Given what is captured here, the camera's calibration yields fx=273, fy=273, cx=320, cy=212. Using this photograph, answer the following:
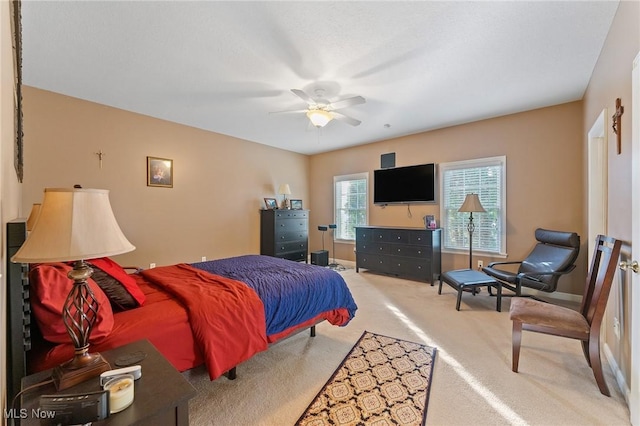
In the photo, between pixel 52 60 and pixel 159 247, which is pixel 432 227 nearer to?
pixel 159 247

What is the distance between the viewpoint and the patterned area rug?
5.51 feet

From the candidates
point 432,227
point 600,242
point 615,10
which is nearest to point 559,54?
point 615,10

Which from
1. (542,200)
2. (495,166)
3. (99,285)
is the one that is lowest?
(99,285)

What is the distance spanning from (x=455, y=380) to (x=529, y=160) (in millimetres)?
3496

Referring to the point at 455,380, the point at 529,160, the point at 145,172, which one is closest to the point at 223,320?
the point at 455,380

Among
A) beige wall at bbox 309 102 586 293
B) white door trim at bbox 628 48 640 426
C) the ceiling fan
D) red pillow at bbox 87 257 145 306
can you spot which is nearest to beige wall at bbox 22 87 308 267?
red pillow at bbox 87 257 145 306

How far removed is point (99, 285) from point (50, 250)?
0.98 meters

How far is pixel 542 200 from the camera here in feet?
12.8

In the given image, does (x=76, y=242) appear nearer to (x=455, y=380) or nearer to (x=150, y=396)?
(x=150, y=396)

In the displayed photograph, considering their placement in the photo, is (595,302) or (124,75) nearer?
(595,302)

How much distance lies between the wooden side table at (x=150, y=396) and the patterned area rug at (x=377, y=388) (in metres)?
0.89

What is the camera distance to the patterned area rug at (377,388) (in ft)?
5.51

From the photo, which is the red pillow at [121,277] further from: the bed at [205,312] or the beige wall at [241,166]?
→ the beige wall at [241,166]


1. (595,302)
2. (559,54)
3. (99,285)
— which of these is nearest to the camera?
(99,285)
